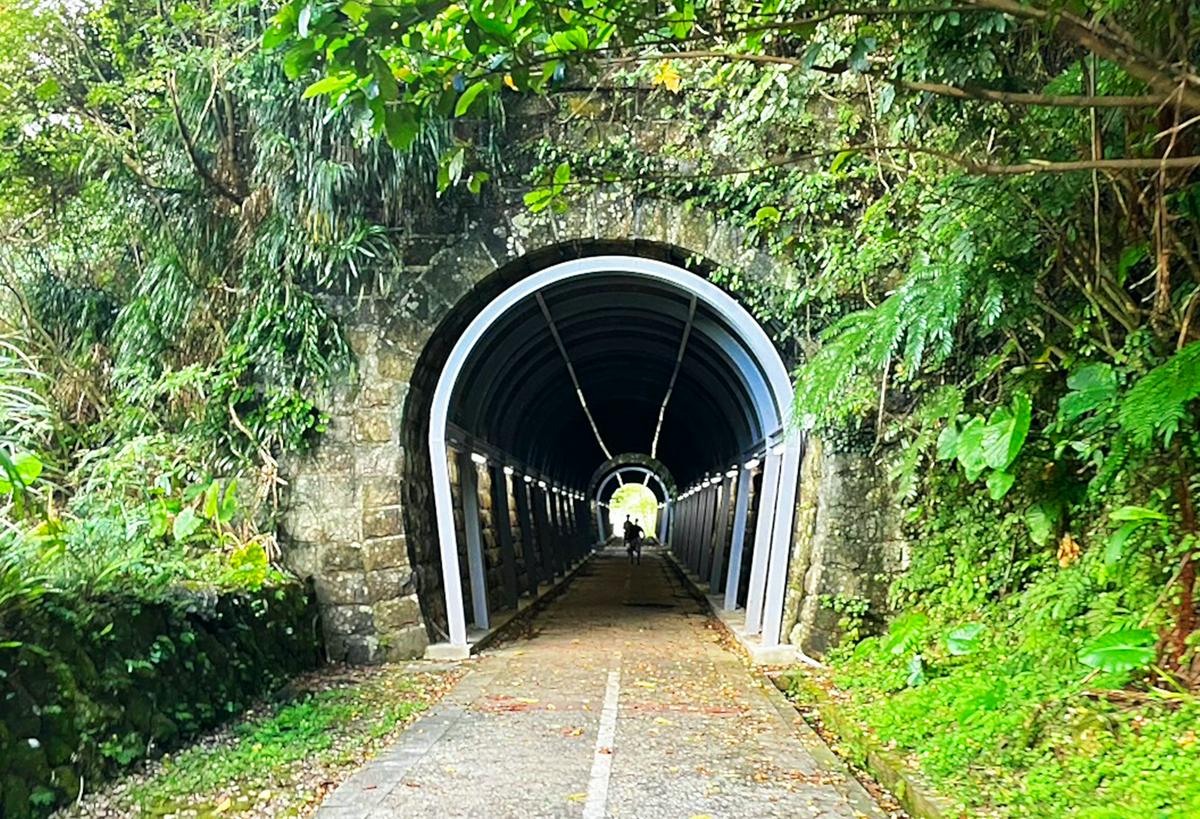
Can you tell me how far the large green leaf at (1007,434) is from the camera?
5.07 metres

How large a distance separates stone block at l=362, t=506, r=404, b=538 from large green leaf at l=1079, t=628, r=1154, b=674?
5.91 m

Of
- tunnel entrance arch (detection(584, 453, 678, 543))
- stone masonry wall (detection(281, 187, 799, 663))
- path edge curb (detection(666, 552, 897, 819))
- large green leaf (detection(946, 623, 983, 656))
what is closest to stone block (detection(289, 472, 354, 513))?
stone masonry wall (detection(281, 187, 799, 663))

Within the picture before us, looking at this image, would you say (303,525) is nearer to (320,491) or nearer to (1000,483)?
(320,491)

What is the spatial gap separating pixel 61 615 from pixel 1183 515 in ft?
17.0

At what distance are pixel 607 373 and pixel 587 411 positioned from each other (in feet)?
16.1

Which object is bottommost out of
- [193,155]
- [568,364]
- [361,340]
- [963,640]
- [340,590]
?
[963,640]

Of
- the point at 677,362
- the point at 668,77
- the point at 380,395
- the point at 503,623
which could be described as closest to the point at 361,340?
the point at 380,395

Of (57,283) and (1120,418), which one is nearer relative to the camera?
(1120,418)

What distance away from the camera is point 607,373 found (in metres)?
17.0

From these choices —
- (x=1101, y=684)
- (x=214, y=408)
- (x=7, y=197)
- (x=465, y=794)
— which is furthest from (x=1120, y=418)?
(x=7, y=197)

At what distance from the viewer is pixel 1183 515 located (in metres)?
4.43

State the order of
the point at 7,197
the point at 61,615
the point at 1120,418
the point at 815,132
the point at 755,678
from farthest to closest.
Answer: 1. the point at 7,197
2. the point at 815,132
3. the point at 755,678
4. the point at 61,615
5. the point at 1120,418

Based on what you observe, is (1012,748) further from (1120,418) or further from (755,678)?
(755,678)

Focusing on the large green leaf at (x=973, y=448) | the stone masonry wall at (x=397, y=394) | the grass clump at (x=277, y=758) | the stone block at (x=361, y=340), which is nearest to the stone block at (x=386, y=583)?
the stone masonry wall at (x=397, y=394)
